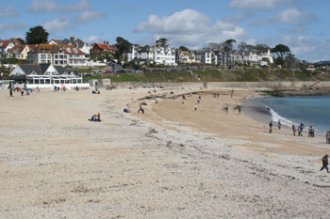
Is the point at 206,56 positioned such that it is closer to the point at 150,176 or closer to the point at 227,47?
the point at 227,47

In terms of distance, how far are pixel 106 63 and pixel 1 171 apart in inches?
4588

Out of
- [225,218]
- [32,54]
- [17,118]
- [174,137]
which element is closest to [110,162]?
[225,218]

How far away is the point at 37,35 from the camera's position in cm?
14138

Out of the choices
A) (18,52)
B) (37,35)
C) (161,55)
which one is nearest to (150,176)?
(18,52)

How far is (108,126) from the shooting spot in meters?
30.6

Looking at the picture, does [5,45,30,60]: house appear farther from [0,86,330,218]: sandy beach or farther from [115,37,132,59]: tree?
[0,86,330,218]: sandy beach

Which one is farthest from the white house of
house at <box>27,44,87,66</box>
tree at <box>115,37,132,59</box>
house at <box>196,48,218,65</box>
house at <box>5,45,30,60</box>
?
house at <box>5,45,30,60</box>

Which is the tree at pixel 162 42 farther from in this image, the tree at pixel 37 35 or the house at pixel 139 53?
the tree at pixel 37 35

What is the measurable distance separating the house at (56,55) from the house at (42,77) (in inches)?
1473

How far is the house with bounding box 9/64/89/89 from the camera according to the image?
8200 cm

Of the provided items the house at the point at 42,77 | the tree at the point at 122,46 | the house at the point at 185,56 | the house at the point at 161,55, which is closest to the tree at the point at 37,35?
the tree at the point at 122,46

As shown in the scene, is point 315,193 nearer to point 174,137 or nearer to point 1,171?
point 1,171

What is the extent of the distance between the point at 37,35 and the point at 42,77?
61.9m

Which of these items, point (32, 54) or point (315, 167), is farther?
point (32, 54)
